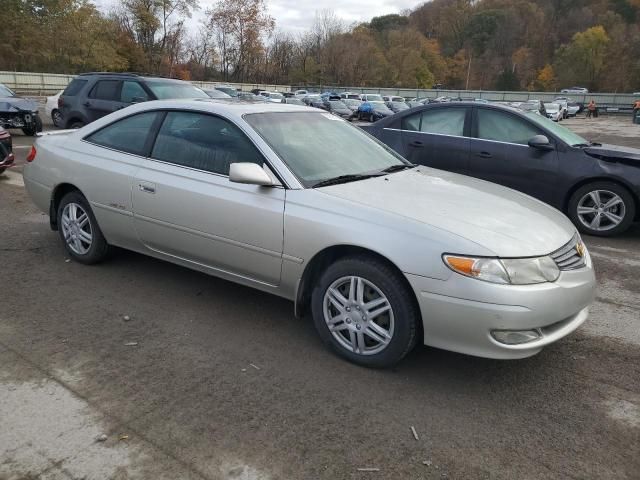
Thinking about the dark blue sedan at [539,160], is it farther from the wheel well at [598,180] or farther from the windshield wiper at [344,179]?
the windshield wiper at [344,179]

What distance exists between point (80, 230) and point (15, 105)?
34.3 feet

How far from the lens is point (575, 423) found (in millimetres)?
2842

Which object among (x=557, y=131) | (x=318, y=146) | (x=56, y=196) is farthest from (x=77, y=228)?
(x=557, y=131)

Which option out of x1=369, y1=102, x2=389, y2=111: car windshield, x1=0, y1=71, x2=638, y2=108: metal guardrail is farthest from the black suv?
x1=0, y1=71, x2=638, y2=108: metal guardrail

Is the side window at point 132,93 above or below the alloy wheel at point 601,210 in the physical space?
above

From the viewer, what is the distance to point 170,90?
11102 mm

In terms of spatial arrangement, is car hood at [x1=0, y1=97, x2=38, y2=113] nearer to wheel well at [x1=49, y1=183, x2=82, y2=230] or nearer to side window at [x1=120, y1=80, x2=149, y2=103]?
side window at [x1=120, y1=80, x2=149, y2=103]

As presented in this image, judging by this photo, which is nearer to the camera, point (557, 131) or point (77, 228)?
point (77, 228)

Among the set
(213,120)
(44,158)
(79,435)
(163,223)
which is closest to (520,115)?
(213,120)

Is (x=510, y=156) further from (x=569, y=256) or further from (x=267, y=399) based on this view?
(x=267, y=399)

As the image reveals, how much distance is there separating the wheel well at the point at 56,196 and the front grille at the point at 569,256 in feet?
13.0

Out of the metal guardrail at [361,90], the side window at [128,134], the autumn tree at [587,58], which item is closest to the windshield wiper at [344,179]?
the side window at [128,134]

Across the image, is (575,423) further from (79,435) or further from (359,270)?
(79,435)

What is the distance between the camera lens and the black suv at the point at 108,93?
10867 mm
